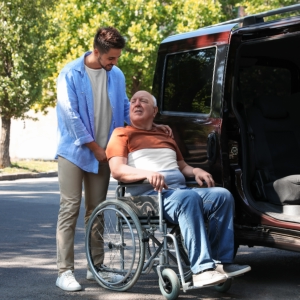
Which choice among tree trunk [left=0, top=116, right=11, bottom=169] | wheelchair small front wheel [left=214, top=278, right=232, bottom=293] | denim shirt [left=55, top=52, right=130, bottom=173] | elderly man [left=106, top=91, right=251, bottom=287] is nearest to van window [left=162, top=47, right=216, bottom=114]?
elderly man [left=106, top=91, right=251, bottom=287]

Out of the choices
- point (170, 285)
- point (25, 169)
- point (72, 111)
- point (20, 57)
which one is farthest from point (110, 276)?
point (20, 57)

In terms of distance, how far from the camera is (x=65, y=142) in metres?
6.29

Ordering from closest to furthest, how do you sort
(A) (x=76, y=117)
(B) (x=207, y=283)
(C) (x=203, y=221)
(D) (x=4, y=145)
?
(B) (x=207, y=283)
(C) (x=203, y=221)
(A) (x=76, y=117)
(D) (x=4, y=145)

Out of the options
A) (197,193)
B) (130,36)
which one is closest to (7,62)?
(130,36)

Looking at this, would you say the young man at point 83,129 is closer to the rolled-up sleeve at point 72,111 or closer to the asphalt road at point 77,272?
the rolled-up sleeve at point 72,111

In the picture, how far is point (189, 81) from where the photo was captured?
710 cm

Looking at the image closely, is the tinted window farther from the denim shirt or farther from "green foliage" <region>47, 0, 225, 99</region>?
"green foliage" <region>47, 0, 225, 99</region>

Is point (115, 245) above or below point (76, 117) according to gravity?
below

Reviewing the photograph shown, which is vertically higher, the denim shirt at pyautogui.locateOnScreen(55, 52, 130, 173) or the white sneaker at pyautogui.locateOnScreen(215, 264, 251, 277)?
the denim shirt at pyautogui.locateOnScreen(55, 52, 130, 173)

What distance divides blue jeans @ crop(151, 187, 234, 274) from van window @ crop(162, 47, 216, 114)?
1077 mm

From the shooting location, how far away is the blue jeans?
5555 millimetres

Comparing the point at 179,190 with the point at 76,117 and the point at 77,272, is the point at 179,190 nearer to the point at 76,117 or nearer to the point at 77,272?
the point at 76,117

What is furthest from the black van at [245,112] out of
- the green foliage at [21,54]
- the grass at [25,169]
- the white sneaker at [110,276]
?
the green foliage at [21,54]

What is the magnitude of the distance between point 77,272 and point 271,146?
1935mm
